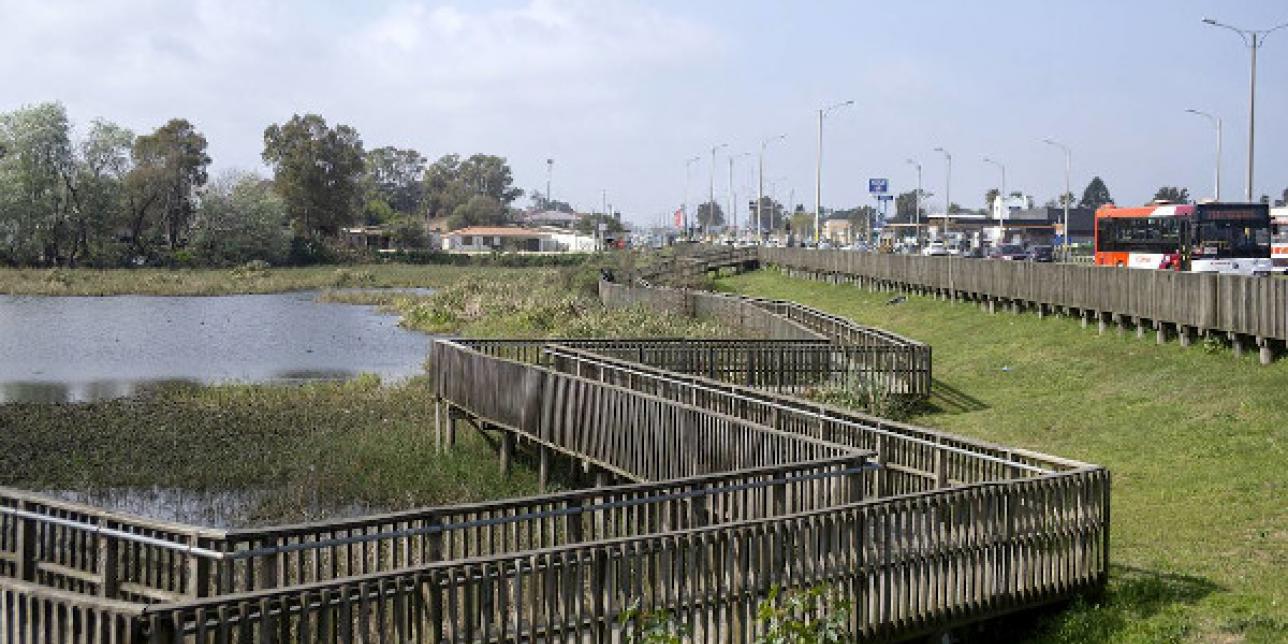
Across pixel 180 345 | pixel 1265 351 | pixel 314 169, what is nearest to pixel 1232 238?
pixel 1265 351

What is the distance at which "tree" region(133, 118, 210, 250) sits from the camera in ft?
401

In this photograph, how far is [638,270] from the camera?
7888 centimetres

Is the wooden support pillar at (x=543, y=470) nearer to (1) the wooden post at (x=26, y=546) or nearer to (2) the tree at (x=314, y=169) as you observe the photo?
(1) the wooden post at (x=26, y=546)

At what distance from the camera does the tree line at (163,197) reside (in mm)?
109375

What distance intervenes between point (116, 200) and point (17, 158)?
8380 mm

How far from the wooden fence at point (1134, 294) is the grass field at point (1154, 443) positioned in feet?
1.80

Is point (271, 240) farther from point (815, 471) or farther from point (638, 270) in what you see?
point (815, 471)

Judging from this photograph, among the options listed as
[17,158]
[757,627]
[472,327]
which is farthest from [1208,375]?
[17,158]

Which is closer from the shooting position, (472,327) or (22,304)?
(472,327)

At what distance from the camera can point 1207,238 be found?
148ft

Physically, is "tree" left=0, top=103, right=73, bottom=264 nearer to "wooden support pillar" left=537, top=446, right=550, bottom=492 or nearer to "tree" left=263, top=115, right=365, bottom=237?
"tree" left=263, top=115, right=365, bottom=237

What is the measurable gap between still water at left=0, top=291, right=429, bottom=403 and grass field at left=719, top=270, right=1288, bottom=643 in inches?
698

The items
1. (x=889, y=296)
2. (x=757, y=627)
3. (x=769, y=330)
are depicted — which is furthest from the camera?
(x=889, y=296)

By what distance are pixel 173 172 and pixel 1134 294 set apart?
105m
